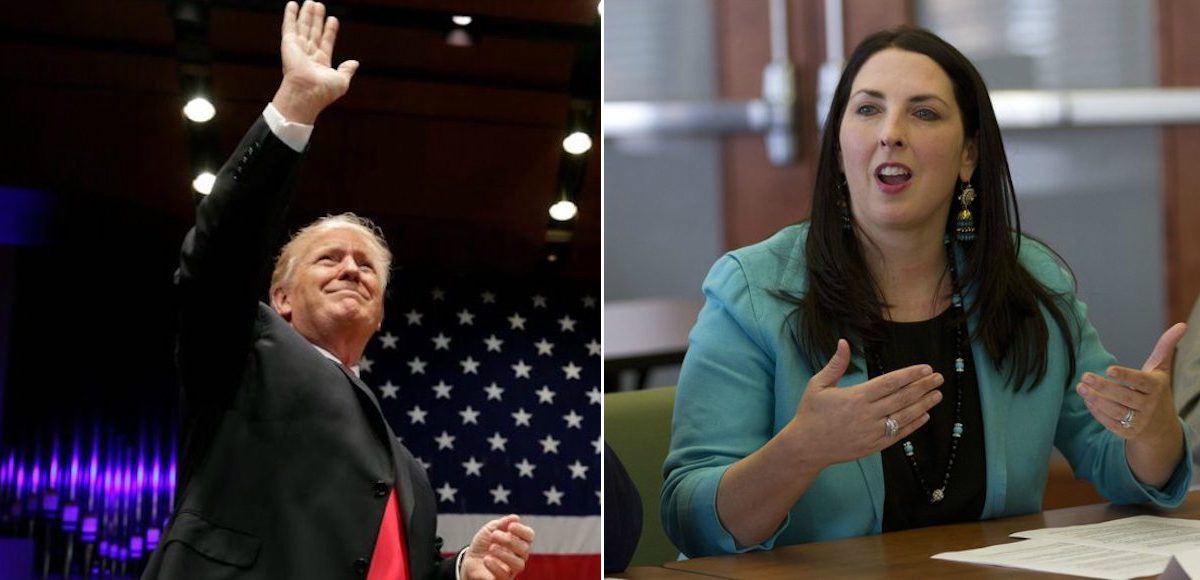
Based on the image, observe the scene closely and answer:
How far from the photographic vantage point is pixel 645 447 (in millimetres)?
1754

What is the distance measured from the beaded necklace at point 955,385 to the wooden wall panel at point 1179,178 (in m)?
2.43

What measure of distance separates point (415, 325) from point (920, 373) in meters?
0.70

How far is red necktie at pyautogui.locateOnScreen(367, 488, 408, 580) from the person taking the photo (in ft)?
4.91

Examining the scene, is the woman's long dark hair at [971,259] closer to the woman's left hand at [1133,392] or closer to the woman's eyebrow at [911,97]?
the woman's eyebrow at [911,97]

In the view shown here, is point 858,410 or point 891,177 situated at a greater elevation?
point 891,177

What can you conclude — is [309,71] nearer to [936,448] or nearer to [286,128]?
[286,128]

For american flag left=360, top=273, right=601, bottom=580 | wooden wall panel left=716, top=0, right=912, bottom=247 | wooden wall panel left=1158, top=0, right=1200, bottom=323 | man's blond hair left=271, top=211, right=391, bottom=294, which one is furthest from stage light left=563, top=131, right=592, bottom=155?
wooden wall panel left=1158, top=0, right=1200, bottom=323

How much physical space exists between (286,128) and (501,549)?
0.56 meters

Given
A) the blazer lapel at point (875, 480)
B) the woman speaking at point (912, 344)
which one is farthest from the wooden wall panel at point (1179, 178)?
the blazer lapel at point (875, 480)

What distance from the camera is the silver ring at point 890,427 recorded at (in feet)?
4.06

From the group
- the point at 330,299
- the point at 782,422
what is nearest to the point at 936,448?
the point at 782,422

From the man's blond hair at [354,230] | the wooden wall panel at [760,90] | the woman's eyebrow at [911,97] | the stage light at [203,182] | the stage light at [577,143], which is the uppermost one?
the wooden wall panel at [760,90]

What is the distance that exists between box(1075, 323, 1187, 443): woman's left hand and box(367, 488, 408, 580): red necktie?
2.62 feet

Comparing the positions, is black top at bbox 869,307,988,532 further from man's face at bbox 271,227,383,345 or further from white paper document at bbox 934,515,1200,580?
man's face at bbox 271,227,383,345
